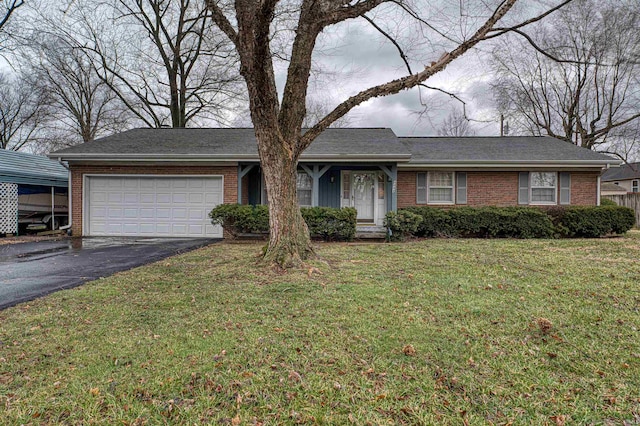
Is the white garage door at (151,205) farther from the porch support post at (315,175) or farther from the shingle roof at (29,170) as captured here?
the shingle roof at (29,170)

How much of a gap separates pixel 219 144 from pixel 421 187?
7.71 meters

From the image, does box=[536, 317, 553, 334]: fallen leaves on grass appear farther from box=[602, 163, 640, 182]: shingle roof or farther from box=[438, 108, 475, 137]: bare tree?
box=[602, 163, 640, 182]: shingle roof

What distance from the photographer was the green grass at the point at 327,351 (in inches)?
89.8

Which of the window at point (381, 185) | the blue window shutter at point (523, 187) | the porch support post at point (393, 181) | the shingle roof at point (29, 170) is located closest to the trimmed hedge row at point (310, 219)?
the porch support post at point (393, 181)

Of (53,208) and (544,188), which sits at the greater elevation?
(544,188)

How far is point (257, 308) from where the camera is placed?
4277mm

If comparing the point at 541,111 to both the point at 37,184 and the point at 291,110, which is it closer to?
the point at 291,110

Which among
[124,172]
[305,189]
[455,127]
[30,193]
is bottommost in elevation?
[30,193]

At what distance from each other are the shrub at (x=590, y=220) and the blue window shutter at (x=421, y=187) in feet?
13.4

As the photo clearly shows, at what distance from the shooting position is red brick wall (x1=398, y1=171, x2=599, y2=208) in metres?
12.8

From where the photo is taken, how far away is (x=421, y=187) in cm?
1307

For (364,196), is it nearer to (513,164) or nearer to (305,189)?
(305,189)

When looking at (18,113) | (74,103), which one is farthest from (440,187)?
(18,113)

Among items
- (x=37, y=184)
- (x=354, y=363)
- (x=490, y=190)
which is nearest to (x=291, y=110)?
(x=354, y=363)
